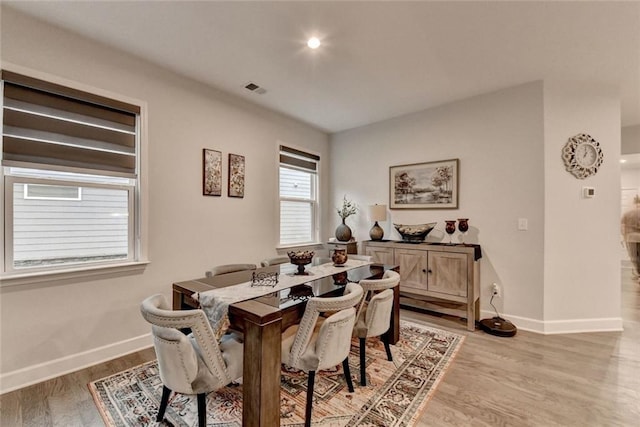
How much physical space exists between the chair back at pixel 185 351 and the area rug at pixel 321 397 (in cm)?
43

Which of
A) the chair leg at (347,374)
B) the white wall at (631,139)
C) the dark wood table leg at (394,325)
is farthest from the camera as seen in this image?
the white wall at (631,139)

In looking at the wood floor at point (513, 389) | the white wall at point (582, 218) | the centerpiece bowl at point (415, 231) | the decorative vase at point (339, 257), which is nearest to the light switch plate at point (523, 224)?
the white wall at point (582, 218)

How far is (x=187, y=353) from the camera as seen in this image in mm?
1384

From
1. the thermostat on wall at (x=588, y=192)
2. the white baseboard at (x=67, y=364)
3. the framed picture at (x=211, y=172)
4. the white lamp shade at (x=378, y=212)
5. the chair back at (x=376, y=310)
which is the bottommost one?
the white baseboard at (x=67, y=364)

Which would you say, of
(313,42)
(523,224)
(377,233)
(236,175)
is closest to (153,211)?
(236,175)

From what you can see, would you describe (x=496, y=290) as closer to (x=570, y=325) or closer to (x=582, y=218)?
(x=570, y=325)

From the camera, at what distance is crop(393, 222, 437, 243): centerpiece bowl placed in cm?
368

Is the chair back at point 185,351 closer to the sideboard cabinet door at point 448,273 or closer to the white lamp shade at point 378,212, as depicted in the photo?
the sideboard cabinet door at point 448,273

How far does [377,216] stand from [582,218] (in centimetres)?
231

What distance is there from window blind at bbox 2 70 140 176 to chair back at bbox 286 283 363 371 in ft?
7.32

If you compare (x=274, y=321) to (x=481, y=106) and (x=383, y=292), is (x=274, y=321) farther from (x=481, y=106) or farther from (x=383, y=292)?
(x=481, y=106)

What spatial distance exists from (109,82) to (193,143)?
853 millimetres

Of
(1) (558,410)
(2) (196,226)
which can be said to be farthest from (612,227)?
(2) (196,226)

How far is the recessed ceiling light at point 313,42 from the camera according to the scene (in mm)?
2346
